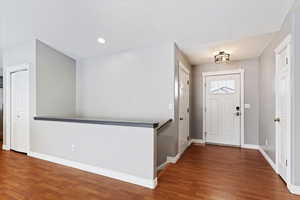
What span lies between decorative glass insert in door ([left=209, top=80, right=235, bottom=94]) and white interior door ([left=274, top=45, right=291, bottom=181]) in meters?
1.80

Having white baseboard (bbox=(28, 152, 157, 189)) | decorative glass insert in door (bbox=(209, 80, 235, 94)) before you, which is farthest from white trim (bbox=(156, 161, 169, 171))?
decorative glass insert in door (bbox=(209, 80, 235, 94))

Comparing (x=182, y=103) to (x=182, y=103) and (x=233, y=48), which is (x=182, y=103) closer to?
(x=182, y=103)

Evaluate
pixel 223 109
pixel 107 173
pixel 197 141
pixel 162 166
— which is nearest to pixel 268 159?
pixel 223 109

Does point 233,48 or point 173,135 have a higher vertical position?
point 233,48

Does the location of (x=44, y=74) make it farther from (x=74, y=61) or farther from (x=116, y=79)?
(x=116, y=79)

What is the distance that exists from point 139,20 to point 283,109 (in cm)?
270

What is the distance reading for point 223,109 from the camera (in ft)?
15.5

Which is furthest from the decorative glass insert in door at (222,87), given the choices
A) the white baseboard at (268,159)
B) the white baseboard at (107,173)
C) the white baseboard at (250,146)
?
the white baseboard at (107,173)

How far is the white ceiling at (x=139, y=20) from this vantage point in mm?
2537

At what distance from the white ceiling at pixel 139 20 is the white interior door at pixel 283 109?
0.63 metres

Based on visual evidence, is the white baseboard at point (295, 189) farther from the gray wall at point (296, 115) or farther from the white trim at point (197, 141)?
the white trim at point (197, 141)

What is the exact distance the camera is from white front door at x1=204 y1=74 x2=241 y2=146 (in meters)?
4.55

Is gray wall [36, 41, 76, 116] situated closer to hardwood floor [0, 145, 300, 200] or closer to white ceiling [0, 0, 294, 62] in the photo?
white ceiling [0, 0, 294, 62]

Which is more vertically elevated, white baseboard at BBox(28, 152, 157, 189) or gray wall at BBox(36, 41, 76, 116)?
gray wall at BBox(36, 41, 76, 116)
